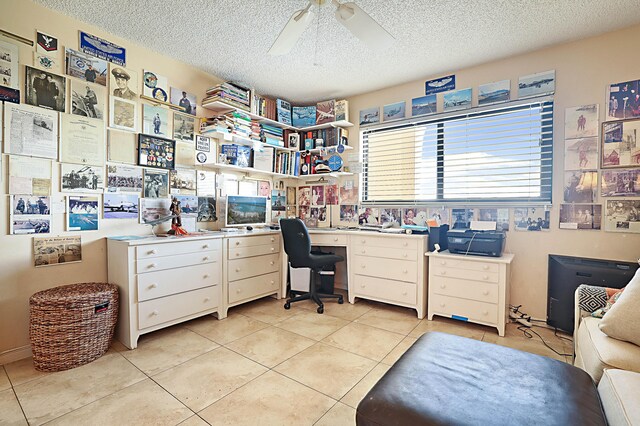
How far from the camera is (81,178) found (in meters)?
2.35

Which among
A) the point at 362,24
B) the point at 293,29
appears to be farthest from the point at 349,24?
the point at 293,29

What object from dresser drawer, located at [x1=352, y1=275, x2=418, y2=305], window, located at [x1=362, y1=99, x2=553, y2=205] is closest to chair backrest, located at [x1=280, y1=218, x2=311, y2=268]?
dresser drawer, located at [x1=352, y1=275, x2=418, y2=305]

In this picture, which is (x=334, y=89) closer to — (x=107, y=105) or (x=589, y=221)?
(x=107, y=105)

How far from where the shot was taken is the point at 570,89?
260cm

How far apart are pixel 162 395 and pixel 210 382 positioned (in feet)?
0.85

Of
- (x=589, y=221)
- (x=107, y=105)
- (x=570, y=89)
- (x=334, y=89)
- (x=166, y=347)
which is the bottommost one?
(x=166, y=347)

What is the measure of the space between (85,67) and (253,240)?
78.9 inches

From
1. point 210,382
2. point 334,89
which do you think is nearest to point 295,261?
point 210,382

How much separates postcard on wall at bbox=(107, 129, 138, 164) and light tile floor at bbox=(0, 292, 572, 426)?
1502 millimetres

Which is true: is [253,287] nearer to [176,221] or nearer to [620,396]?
[176,221]

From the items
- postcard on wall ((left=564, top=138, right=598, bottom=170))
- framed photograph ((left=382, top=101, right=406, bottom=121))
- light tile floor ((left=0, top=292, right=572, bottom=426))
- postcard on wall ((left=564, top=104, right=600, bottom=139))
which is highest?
framed photograph ((left=382, top=101, right=406, bottom=121))

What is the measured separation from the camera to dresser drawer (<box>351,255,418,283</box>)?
298cm

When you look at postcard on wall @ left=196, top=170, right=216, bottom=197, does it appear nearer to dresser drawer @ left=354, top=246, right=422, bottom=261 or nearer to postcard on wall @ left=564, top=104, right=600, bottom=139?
dresser drawer @ left=354, top=246, right=422, bottom=261

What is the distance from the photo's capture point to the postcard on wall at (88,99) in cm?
232
